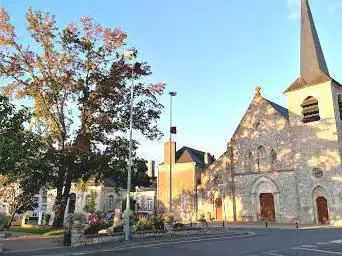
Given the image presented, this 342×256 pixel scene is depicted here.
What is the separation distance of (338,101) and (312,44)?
22.1ft

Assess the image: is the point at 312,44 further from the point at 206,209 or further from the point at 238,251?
the point at 238,251

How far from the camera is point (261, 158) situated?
39.7m

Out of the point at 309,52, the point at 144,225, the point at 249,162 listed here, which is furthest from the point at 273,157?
the point at 144,225

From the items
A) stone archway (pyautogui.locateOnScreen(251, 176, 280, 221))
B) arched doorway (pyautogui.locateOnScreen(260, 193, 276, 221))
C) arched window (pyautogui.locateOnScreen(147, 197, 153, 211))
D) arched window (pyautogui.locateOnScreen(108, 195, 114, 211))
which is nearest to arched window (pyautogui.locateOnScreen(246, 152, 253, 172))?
stone archway (pyautogui.locateOnScreen(251, 176, 280, 221))

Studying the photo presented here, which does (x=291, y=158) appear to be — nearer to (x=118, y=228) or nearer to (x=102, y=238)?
(x=118, y=228)

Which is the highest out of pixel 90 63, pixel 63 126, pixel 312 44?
pixel 312 44

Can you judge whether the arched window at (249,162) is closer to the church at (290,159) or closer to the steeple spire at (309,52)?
the church at (290,159)

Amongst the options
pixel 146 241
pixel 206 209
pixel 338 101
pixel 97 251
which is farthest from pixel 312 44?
pixel 97 251

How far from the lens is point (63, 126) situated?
26.8 m

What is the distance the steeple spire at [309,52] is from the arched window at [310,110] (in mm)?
2084

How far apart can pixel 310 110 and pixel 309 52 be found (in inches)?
255

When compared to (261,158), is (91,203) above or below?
below

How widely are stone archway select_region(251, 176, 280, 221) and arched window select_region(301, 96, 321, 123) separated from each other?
770 centimetres

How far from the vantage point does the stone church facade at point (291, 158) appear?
34.2 metres
